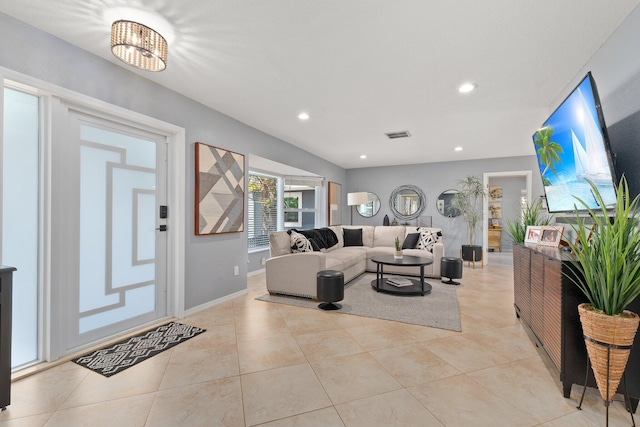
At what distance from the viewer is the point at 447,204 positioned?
6879mm

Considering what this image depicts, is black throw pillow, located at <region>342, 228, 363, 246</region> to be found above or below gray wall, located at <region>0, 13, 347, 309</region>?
below

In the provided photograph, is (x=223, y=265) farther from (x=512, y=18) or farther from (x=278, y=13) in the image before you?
(x=512, y=18)

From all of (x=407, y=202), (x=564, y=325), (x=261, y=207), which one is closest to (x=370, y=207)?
(x=407, y=202)

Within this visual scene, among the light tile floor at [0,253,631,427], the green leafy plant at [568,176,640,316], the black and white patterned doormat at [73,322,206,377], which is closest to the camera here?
the green leafy plant at [568,176,640,316]

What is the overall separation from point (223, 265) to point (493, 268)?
216 inches

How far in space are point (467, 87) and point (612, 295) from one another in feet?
7.25

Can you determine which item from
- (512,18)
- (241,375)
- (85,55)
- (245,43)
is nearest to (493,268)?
(512,18)

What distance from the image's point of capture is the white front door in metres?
2.22

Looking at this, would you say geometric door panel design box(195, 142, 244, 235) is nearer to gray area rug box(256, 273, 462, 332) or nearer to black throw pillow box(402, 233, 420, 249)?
gray area rug box(256, 273, 462, 332)

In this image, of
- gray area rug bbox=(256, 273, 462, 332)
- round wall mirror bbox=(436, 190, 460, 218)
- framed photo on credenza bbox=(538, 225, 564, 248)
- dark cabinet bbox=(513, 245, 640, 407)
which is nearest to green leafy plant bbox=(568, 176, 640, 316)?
dark cabinet bbox=(513, 245, 640, 407)

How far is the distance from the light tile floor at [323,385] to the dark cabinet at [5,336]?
0.38ft

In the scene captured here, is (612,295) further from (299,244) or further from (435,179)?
(435,179)

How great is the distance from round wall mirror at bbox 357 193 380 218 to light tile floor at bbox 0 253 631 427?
506cm

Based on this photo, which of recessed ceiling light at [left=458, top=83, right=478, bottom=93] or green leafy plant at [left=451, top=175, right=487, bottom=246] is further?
green leafy plant at [left=451, top=175, right=487, bottom=246]
